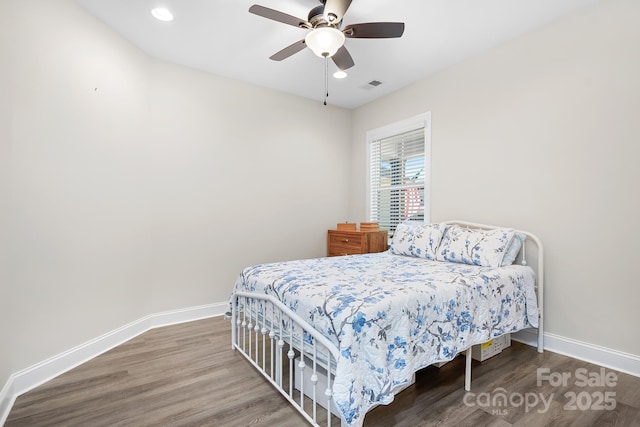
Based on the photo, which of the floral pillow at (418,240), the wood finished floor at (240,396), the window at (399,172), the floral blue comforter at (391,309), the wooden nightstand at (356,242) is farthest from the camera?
the wooden nightstand at (356,242)

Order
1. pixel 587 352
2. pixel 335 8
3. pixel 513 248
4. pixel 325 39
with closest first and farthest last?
1. pixel 335 8
2. pixel 325 39
3. pixel 587 352
4. pixel 513 248

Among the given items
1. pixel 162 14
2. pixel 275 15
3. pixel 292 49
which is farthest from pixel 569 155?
pixel 162 14

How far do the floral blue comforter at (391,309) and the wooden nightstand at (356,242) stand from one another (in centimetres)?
109

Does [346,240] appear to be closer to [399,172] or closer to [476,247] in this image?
[399,172]

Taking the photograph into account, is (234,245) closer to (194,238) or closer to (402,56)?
(194,238)

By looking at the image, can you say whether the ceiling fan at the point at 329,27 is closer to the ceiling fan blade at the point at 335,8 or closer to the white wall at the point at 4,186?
the ceiling fan blade at the point at 335,8

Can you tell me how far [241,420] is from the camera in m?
1.65

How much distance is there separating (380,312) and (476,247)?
1519 mm

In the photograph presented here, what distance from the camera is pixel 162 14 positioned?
2416 millimetres

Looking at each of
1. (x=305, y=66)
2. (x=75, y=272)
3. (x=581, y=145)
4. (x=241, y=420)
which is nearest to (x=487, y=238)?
(x=581, y=145)

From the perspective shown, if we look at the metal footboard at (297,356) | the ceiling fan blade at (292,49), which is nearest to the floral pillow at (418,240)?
the metal footboard at (297,356)

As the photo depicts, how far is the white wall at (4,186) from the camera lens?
1.78 metres

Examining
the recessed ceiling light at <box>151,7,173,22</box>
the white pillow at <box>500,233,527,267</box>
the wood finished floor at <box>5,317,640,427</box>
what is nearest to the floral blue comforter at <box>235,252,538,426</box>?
the white pillow at <box>500,233,527,267</box>

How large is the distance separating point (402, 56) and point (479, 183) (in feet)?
4.91
